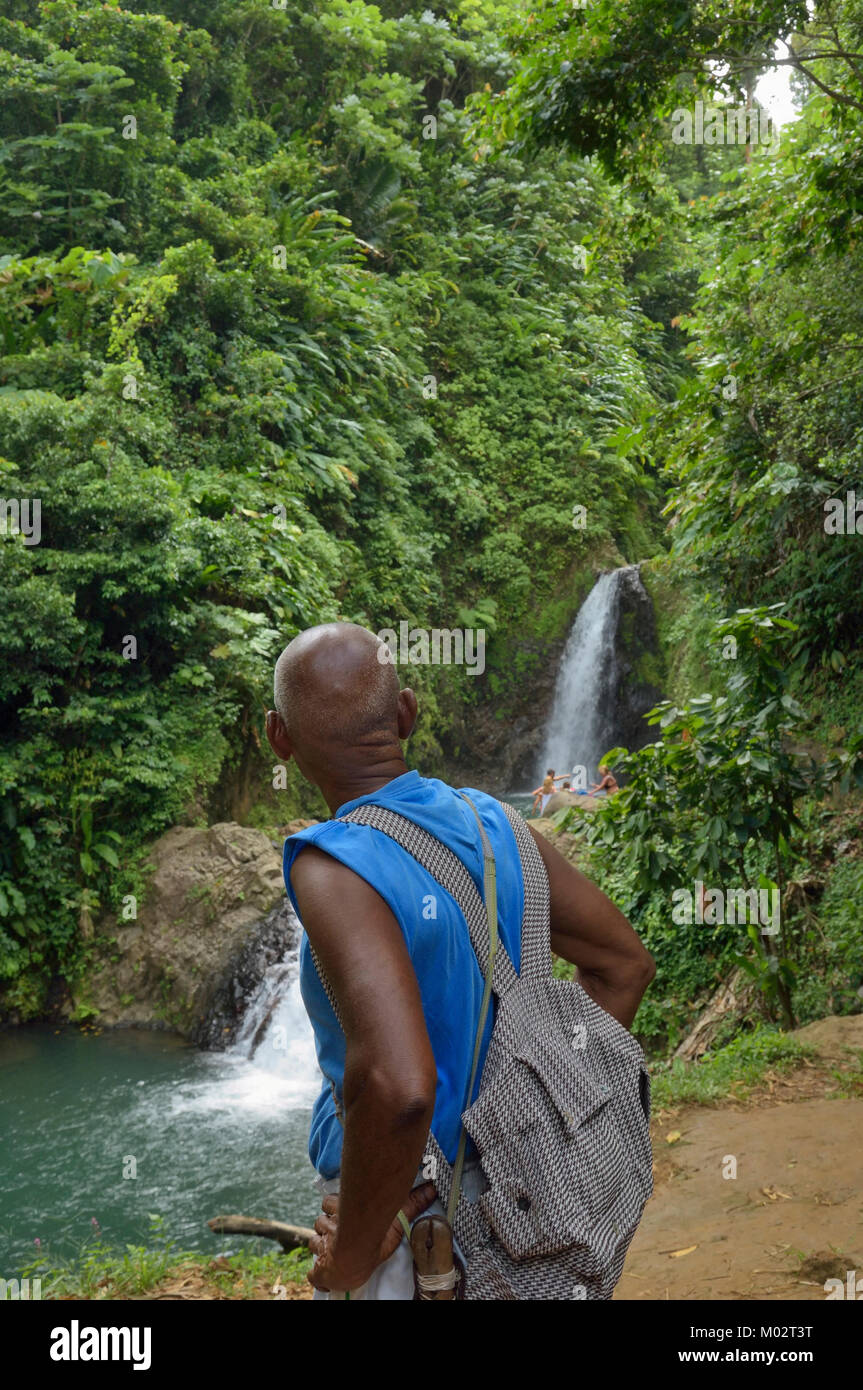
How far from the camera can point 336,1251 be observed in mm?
1468

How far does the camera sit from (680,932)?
892cm

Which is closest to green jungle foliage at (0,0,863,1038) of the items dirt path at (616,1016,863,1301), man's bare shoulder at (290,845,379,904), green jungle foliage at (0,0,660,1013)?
green jungle foliage at (0,0,660,1013)

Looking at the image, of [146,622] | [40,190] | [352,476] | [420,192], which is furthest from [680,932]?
[420,192]

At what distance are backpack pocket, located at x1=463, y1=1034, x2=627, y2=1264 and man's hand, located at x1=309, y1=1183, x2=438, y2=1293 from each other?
9 centimetres

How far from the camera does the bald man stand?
4.53ft

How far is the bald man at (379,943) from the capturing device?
1380 mm

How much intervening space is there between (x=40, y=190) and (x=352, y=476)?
227 inches

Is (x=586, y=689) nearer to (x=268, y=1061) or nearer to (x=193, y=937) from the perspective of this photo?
(x=193, y=937)

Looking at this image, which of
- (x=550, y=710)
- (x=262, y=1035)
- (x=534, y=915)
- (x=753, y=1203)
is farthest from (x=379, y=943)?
(x=550, y=710)

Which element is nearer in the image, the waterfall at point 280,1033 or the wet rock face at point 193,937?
the waterfall at point 280,1033

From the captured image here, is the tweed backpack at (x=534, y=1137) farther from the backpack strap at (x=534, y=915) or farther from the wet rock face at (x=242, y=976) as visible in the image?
the wet rock face at (x=242, y=976)

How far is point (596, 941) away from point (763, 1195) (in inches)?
125

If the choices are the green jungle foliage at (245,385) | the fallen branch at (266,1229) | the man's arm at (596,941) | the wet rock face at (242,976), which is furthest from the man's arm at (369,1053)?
the wet rock face at (242,976)

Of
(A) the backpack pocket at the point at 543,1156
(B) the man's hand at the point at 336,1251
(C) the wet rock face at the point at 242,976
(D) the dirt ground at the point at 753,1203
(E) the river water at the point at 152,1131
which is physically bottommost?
(E) the river water at the point at 152,1131
